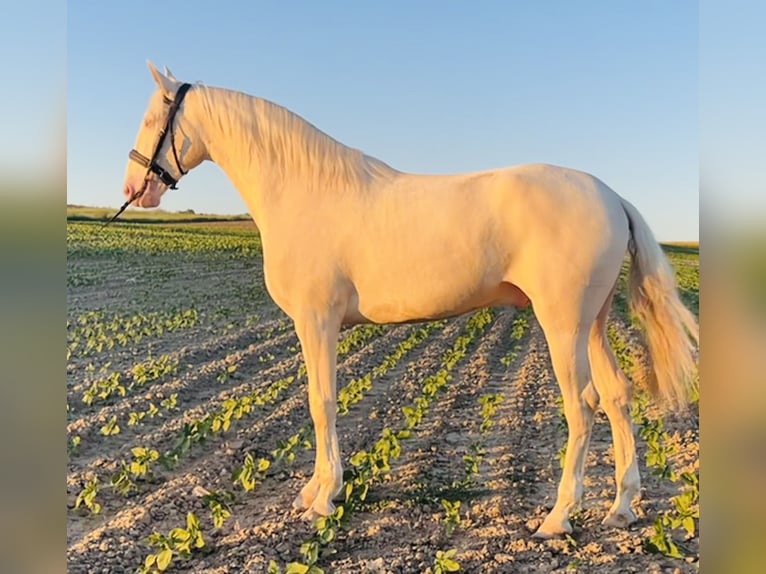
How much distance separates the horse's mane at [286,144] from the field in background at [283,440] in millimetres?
559

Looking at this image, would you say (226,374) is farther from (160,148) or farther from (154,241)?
(160,148)

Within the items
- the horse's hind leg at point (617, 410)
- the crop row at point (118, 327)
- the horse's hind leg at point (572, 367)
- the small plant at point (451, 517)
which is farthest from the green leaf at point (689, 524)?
the crop row at point (118, 327)

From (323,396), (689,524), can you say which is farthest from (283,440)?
(689,524)

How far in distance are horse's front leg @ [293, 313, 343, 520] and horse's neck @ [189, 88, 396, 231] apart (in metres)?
0.73

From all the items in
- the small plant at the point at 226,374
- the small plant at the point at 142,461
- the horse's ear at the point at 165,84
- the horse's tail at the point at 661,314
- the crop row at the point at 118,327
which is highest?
the horse's ear at the point at 165,84

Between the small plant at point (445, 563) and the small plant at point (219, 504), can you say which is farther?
the small plant at point (219, 504)

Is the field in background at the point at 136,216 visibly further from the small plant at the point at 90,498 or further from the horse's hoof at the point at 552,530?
the horse's hoof at the point at 552,530

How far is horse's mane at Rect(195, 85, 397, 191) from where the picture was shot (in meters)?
3.44

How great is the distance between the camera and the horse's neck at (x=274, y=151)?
3438 mm

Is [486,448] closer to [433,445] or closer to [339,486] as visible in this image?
[433,445]

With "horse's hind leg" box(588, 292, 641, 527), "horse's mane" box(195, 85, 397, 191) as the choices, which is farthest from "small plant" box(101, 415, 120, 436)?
"horse's hind leg" box(588, 292, 641, 527)

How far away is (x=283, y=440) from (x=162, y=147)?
2.42 m

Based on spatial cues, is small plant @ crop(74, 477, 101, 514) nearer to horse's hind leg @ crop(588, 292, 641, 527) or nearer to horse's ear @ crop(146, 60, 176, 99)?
horse's ear @ crop(146, 60, 176, 99)
